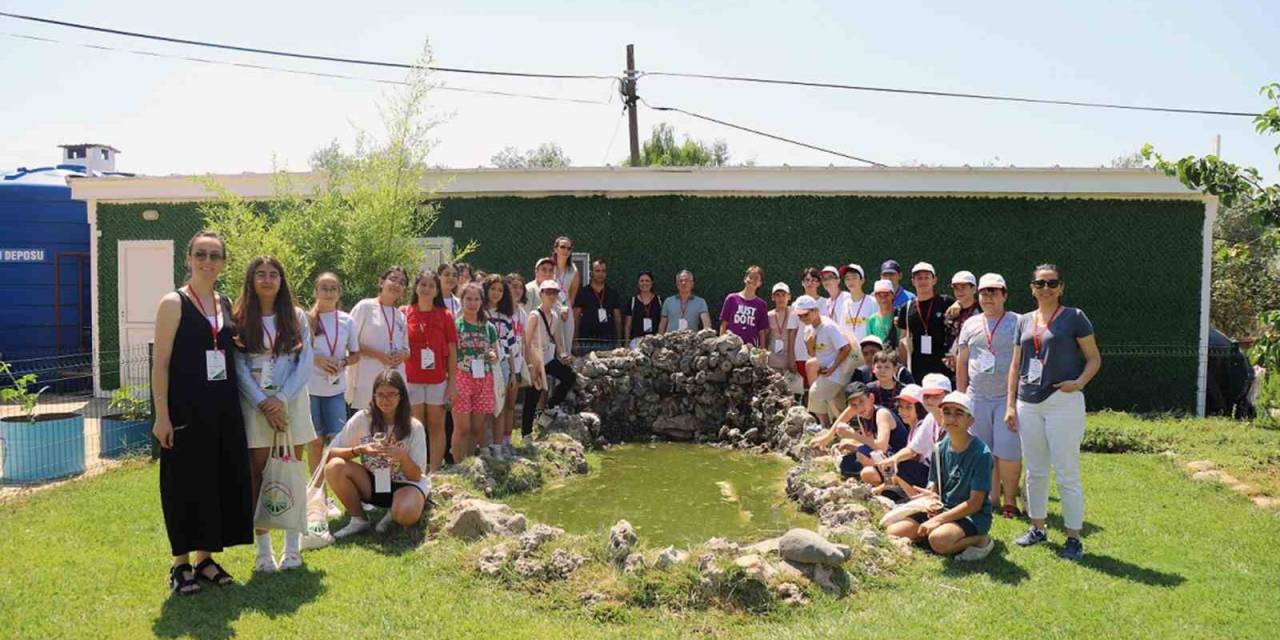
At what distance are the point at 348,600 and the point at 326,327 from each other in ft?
7.48

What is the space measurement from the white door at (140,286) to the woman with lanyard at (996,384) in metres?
10.9

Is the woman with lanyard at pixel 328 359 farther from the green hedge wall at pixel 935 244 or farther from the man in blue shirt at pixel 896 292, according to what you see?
the green hedge wall at pixel 935 244

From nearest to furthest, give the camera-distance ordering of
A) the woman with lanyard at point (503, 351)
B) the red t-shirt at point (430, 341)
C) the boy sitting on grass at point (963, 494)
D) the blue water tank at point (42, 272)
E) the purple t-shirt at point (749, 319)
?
the boy sitting on grass at point (963, 494), the red t-shirt at point (430, 341), the woman with lanyard at point (503, 351), the purple t-shirt at point (749, 319), the blue water tank at point (42, 272)

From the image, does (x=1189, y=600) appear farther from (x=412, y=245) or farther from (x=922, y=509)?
(x=412, y=245)

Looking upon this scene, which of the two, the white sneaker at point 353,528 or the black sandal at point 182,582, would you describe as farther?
the white sneaker at point 353,528

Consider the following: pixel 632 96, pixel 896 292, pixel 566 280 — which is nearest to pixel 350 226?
pixel 566 280

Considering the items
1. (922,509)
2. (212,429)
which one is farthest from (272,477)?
(922,509)

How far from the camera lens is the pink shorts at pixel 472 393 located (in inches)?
285

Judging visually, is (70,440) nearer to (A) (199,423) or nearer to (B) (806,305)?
(A) (199,423)

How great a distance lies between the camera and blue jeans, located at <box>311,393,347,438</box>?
6.22 meters

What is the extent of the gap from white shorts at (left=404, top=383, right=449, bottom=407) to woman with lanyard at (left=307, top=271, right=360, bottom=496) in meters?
0.52

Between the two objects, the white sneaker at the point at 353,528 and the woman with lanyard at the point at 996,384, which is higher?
the woman with lanyard at the point at 996,384

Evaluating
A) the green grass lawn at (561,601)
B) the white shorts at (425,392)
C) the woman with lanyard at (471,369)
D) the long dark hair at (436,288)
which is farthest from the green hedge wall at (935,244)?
the green grass lawn at (561,601)

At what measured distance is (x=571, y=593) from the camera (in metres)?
4.68
